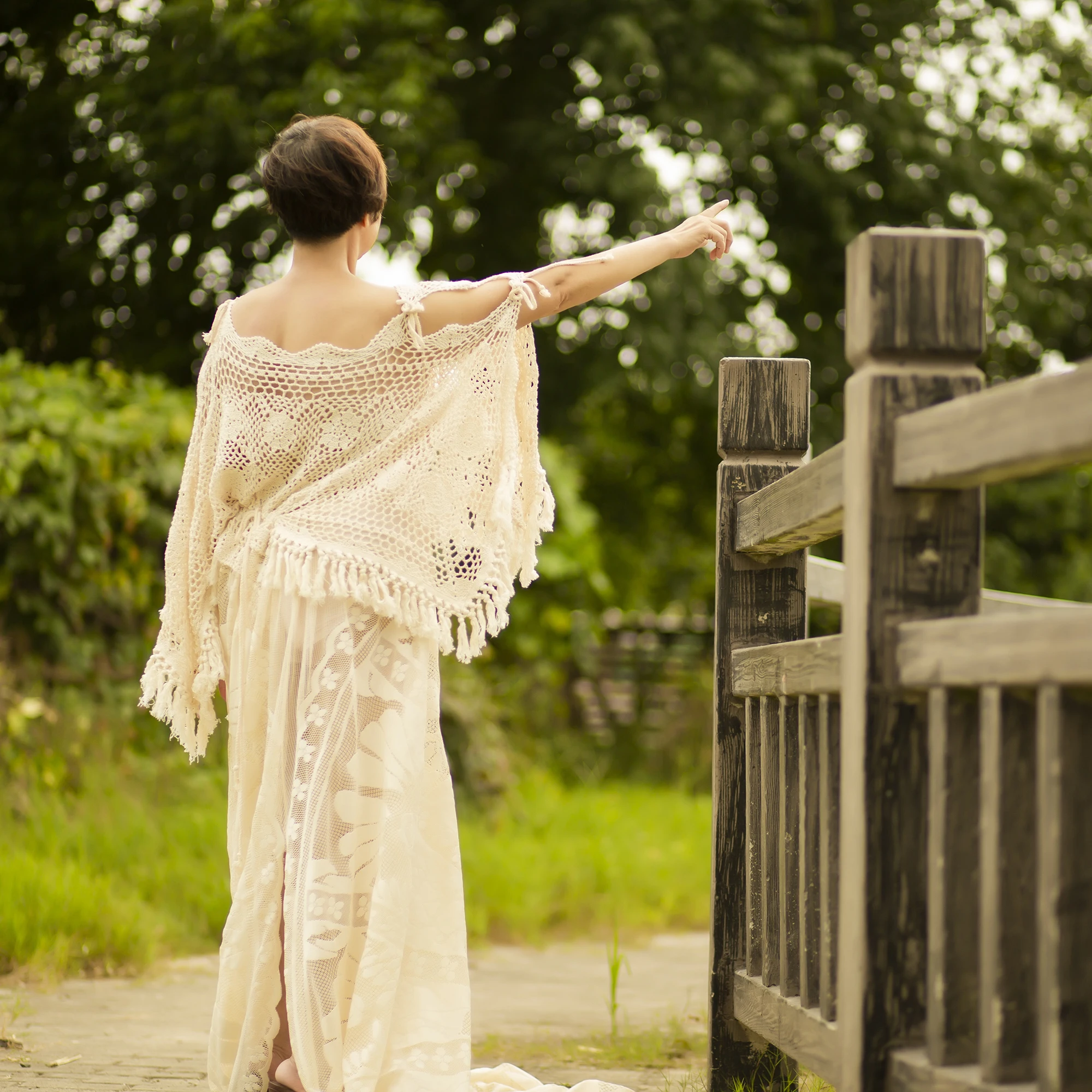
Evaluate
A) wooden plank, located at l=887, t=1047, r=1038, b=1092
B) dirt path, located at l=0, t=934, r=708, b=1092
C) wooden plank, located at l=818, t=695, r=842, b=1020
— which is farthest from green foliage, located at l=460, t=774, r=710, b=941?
wooden plank, located at l=887, t=1047, r=1038, b=1092

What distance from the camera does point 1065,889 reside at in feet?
4.58

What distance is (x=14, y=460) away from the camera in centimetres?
491

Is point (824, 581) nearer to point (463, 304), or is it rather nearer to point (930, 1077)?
point (463, 304)

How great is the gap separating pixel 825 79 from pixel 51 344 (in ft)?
17.9

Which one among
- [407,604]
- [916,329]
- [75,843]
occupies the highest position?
[916,329]

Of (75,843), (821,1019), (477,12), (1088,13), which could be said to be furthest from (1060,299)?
(821,1019)

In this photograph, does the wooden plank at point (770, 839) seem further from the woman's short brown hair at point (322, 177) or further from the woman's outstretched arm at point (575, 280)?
the woman's short brown hair at point (322, 177)

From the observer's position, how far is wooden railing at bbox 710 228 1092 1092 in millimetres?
1393

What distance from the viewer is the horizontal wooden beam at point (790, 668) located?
1.99 m

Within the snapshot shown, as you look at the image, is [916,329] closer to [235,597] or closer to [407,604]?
[407,604]

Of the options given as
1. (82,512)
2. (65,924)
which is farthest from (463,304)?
(82,512)

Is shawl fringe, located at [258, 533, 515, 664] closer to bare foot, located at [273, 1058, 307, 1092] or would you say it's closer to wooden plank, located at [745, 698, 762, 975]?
wooden plank, located at [745, 698, 762, 975]

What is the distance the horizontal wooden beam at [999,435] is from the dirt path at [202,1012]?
6.06 ft

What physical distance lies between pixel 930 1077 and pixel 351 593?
126 cm
